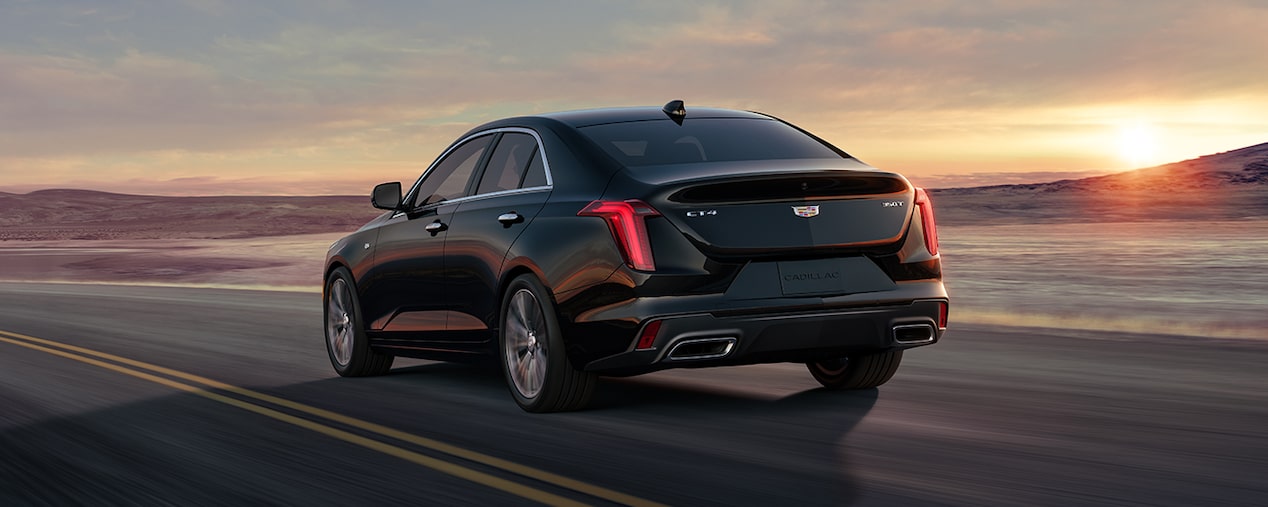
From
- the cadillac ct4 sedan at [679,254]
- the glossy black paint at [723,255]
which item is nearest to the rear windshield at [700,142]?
the cadillac ct4 sedan at [679,254]

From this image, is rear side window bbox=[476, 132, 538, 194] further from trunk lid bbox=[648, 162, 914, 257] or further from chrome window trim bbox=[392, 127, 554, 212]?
trunk lid bbox=[648, 162, 914, 257]

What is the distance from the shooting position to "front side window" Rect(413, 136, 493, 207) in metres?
9.36

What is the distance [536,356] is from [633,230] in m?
1.15

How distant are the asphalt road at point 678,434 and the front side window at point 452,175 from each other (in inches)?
49.7

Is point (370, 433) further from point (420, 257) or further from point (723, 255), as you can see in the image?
point (723, 255)

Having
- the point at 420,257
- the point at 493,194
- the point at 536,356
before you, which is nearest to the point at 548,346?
the point at 536,356

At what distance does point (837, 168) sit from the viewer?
7.72m

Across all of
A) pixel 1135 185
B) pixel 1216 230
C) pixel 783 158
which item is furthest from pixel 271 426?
pixel 1135 185

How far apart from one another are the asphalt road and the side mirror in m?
1.23

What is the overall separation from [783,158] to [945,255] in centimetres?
2731

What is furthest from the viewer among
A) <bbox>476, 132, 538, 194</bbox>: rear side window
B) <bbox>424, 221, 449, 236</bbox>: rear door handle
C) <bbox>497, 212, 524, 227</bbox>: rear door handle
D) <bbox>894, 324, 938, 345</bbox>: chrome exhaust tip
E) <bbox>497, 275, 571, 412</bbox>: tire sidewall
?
<bbox>424, 221, 449, 236</bbox>: rear door handle

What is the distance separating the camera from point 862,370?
890 centimetres

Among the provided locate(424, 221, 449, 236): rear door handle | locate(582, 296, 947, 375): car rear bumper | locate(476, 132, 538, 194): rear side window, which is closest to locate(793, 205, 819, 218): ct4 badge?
locate(582, 296, 947, 375): car rear bumper

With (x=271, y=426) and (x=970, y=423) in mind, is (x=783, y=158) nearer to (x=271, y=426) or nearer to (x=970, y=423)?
(x=970, y=423)
